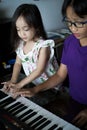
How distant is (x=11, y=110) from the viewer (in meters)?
1.11

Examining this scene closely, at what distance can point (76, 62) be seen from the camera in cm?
126

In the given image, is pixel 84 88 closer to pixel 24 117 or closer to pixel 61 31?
pixel 24 117

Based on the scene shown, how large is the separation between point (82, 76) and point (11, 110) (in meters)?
0.41

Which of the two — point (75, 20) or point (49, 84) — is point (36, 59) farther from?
point (75, 20)

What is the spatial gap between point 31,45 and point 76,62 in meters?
0.49

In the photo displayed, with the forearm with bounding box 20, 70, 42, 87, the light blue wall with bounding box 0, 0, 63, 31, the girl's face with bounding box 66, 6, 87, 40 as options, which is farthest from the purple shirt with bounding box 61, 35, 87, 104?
the light blue wall with bounding box 0, 0, 63, 31

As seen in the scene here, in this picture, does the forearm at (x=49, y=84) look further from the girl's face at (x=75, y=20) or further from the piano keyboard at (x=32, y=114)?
the girl's face at (x=75, y=20)

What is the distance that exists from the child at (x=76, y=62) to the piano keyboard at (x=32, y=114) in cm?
7

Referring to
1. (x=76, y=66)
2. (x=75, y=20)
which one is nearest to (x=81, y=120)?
(x=76, y=66)

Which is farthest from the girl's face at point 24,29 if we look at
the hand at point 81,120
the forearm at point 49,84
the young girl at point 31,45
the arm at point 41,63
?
the hand at point 81,120

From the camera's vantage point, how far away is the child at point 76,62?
103 centimetres

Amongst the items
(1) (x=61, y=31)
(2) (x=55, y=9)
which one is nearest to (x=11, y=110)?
(1) (x=61, y=31)

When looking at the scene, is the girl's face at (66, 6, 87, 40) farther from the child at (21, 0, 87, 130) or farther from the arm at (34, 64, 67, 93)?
the arm at (34, 64, 67, 93)

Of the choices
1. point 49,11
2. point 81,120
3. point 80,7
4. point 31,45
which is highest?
point 80,7
